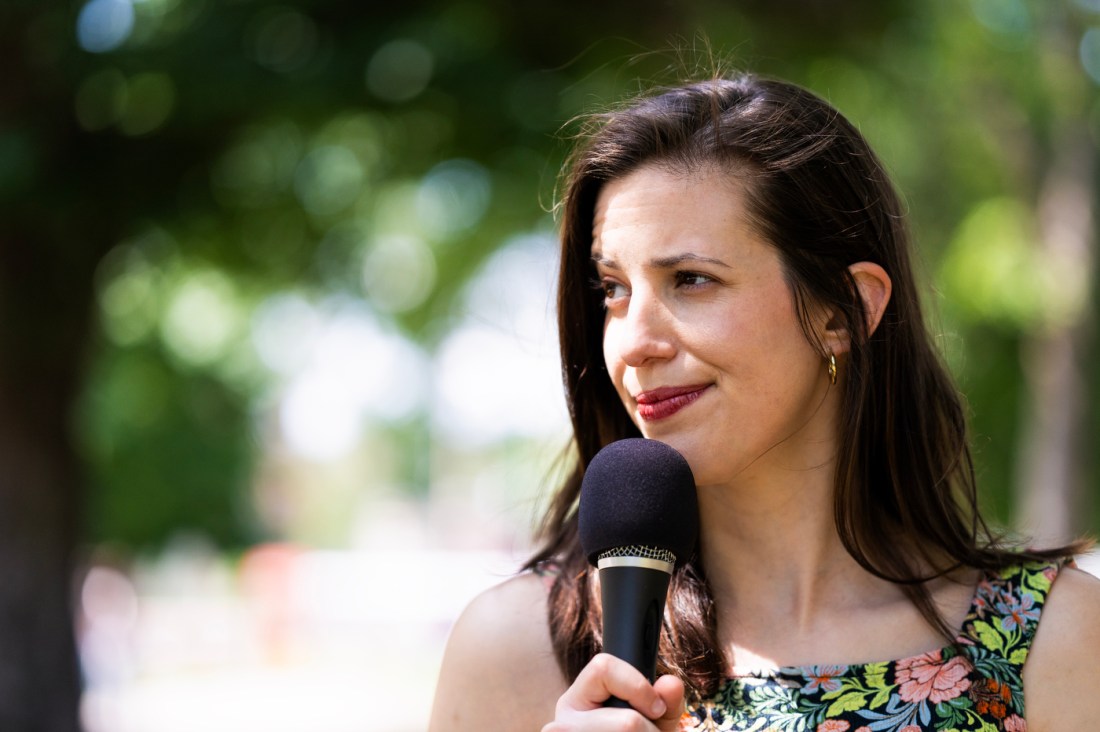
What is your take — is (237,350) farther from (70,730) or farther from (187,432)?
(70,730)

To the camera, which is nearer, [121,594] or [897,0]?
[897,0]

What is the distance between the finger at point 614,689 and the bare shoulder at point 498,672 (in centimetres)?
66

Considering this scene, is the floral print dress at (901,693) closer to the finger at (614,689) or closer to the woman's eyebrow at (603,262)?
the finger at (614,689)

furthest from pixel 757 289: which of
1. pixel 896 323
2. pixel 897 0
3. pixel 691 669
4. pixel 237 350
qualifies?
pixel 237 350

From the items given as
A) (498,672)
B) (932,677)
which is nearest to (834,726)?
(932,677)

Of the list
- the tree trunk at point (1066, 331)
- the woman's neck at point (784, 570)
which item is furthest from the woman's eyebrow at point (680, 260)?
the tree trunk at point (1066, 331)

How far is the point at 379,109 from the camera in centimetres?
714

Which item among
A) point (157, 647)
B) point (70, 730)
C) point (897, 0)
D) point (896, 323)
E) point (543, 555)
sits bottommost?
point (157, 647)

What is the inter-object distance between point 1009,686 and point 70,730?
803 centimetres

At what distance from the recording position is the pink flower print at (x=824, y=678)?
237 centimetres

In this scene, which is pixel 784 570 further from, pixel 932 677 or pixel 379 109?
pixel 379 109

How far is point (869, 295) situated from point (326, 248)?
8401mm

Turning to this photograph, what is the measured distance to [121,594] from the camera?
2091 cm

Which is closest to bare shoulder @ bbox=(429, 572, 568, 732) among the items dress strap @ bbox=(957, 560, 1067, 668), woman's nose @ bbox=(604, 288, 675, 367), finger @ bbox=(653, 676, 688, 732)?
woman's nose @ bbox=(604, 288, 675, 367)
